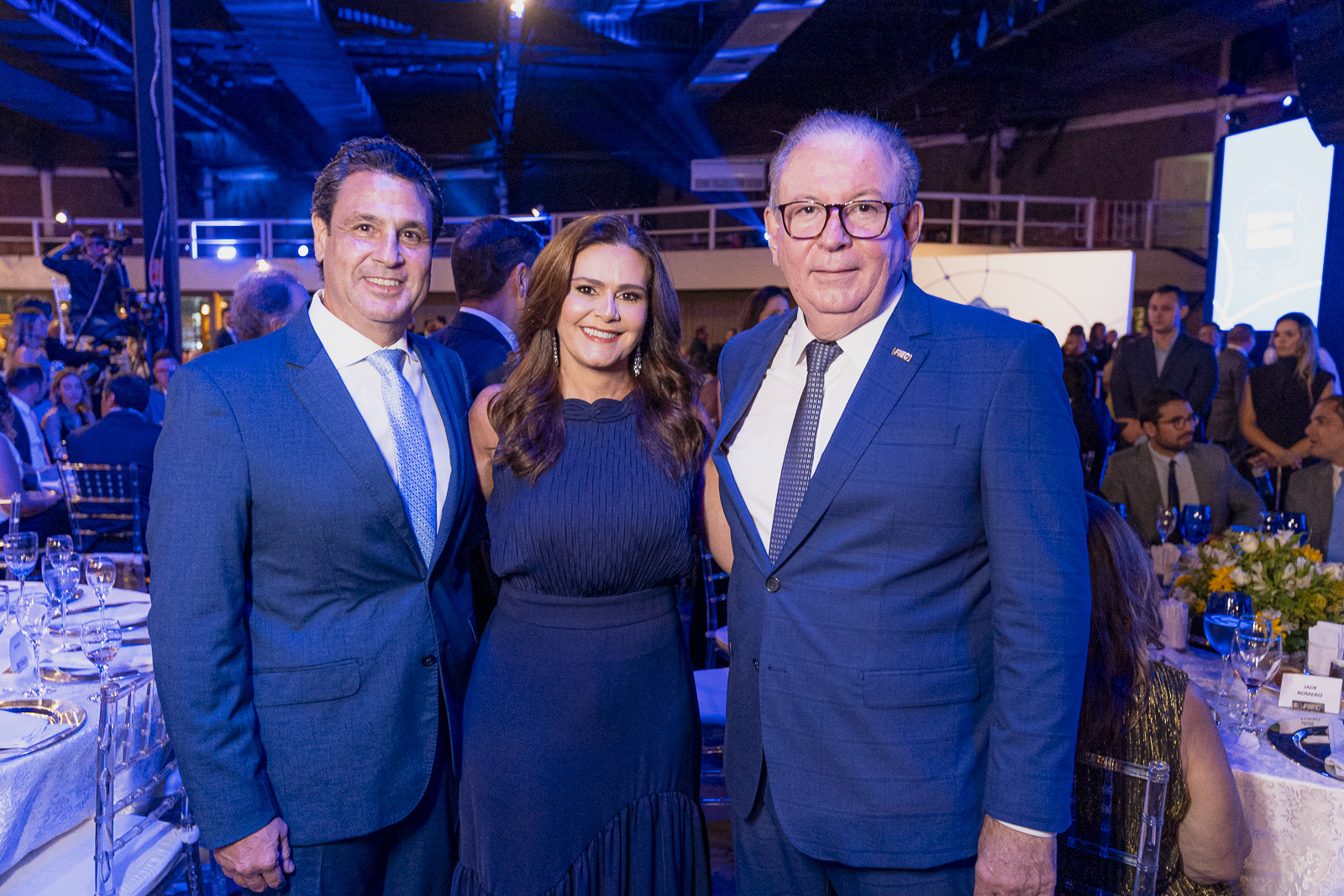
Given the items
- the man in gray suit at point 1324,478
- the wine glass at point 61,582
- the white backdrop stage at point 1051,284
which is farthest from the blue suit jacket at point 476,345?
the white backdrop stage at point 1051,284

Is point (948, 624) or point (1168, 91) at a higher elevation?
point (1168, 91)

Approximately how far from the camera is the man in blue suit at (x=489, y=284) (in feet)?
10.3

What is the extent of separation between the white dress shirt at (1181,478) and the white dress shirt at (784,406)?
3065 mm

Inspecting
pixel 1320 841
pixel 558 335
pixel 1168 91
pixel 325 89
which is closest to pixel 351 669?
pixel 558 335

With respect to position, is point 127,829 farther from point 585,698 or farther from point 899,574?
point 899,574

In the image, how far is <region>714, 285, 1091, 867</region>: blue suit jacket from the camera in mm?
1338

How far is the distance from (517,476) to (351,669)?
539 millimetres

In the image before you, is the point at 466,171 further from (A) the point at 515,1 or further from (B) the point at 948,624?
(B) the point at 948,624

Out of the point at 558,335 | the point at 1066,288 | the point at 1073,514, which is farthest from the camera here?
the point at 1066,288

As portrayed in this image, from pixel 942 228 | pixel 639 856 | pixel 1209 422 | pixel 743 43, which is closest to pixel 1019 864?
pixel 639 856

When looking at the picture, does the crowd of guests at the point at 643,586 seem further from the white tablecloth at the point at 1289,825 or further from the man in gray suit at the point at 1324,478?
the man in gray suit at the point at 1324,478

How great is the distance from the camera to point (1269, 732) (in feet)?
6.83

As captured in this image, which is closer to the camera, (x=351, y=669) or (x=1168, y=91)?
(x=351, y=669)

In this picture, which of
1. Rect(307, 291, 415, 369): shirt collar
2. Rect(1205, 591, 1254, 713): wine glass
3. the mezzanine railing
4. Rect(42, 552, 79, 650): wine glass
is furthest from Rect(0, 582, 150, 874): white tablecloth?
the mezzanine railing
